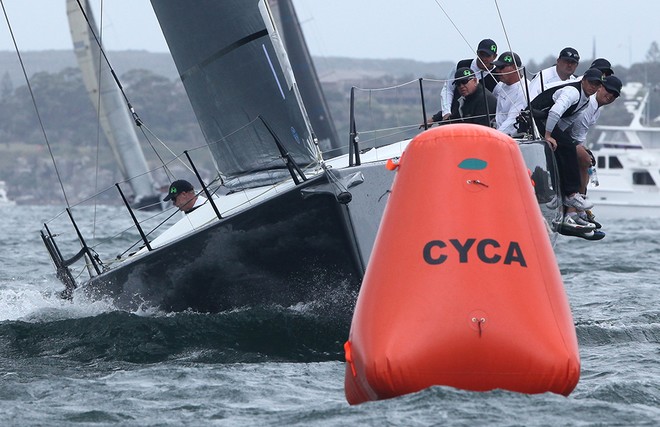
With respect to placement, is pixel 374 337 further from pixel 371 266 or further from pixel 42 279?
pixel 42 279

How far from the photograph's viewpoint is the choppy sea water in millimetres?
4988

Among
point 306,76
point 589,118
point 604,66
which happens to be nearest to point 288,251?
point 589,118

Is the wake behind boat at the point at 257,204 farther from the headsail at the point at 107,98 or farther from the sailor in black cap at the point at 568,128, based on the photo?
the headsail at the point at 107,98

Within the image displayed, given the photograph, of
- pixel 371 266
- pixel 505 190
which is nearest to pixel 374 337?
pixel 371 266

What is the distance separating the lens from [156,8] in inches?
379

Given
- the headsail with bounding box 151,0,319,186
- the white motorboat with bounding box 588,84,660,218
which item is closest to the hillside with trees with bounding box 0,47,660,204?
the white motorboat with bounding box 588,84,660,218

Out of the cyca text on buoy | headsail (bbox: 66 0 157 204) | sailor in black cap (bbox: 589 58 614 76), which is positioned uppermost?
the cyca text on buoy

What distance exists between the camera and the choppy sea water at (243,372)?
4988 millimetres

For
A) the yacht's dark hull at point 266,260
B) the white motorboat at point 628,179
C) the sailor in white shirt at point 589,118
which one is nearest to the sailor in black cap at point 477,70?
the sailor in white shirt at point 589,118

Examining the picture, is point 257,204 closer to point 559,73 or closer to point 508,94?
point 508,94

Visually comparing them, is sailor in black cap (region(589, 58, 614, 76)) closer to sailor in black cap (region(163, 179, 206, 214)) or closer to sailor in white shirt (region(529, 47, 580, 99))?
sailor in white shirt (region(529, 47, 580, 99))

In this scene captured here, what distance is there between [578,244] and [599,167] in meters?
13.9

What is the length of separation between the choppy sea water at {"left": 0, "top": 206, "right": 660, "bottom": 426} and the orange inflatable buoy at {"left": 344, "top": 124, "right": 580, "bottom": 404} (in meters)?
0.10

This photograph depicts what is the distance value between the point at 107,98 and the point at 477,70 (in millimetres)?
21069
